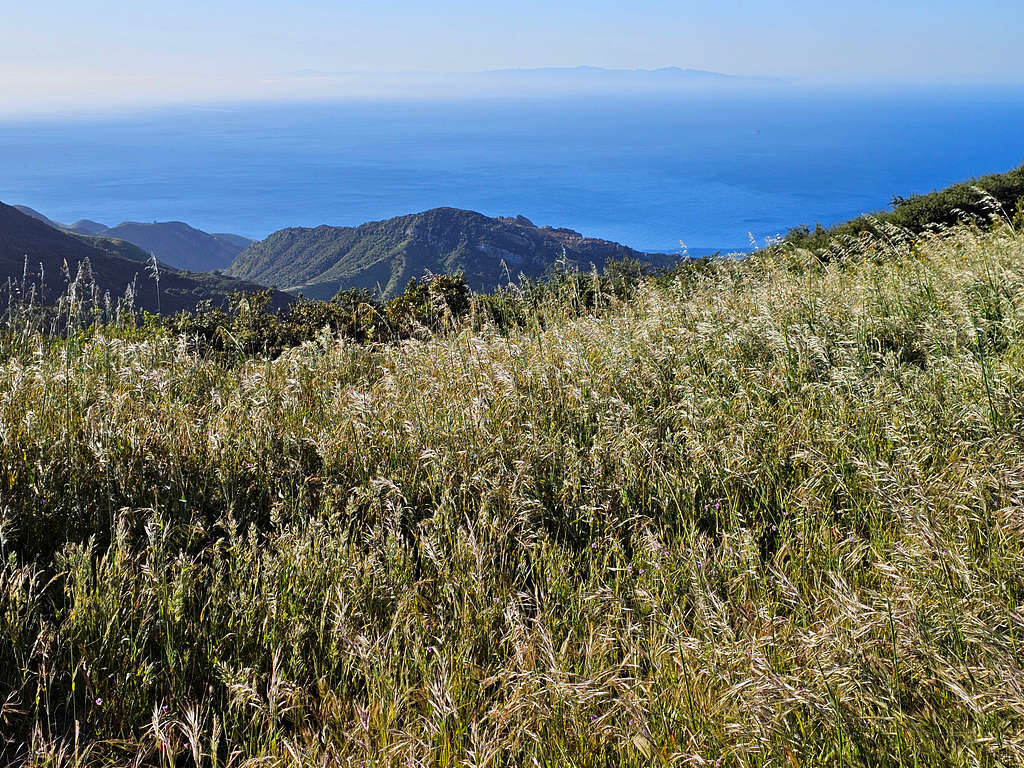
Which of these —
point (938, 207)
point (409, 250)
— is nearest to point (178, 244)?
point (409, 250)

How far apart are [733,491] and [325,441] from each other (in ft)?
7.28

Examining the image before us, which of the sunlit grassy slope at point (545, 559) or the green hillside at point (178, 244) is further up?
the sunlit grassy slope at point (545, 559)

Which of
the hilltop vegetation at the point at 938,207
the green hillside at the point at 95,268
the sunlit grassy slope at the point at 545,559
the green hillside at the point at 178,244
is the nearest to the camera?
the sunlit grassy slope at the point at 545,559

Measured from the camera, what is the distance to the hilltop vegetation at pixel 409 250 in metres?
103

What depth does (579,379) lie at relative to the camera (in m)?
4.23

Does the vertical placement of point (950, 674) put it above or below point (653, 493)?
above

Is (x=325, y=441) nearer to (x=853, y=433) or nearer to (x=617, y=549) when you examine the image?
(x=617, y=549)

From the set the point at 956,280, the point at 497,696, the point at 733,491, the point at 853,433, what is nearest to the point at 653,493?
the point at 733,491

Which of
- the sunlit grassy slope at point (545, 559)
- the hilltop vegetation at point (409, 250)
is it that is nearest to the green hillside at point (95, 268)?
the hilltop vegetation at point (409, 250)

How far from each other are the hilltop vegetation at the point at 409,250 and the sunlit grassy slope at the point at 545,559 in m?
94.7

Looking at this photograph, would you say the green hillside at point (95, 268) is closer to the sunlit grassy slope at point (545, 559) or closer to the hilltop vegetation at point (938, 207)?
the hilltop vegetation at point (938, 207)

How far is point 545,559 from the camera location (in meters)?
2.65

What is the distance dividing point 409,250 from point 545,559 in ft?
355

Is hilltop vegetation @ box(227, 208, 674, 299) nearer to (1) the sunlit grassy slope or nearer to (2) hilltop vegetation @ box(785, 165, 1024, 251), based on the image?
(2) hilltop vegetation @ box(785, 165, 1024, 251)
